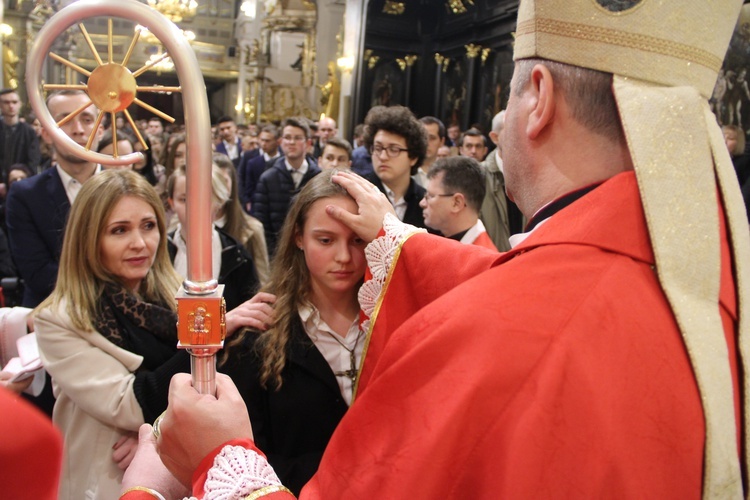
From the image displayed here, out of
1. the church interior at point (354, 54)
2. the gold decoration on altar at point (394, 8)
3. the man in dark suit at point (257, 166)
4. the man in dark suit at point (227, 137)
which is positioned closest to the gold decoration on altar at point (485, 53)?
the church interior at point (354, 54)

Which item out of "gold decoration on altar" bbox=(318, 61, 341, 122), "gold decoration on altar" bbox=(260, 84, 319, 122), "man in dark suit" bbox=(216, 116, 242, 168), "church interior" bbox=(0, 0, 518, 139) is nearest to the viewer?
"man in dark suit" bbox=(216, 116, 242, 168)

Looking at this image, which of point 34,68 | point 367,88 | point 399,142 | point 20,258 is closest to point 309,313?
point 34,68

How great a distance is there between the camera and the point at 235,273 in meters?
3.26

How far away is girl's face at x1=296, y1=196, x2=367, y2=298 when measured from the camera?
197cm

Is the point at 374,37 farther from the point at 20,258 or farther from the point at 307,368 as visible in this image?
the point at 307,368

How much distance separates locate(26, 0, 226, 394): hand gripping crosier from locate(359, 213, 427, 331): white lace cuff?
70cm

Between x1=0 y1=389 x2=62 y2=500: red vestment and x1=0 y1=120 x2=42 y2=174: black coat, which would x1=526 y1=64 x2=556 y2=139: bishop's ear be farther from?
x1=0 y1=120 x2=42 y2=174: black coat

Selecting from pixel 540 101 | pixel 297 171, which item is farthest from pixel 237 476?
pixel 297 171

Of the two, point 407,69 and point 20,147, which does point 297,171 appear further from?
point 407,69

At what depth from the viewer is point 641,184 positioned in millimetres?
1017

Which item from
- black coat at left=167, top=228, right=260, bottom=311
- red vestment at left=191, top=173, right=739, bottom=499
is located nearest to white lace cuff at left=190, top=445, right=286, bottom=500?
red vestment at left=191, top=173, right=739, bottom=499

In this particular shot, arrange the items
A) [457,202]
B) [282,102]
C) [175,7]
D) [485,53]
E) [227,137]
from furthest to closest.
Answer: [282,102] < [175,7] < [485,53] < [227,137] < [457,202]

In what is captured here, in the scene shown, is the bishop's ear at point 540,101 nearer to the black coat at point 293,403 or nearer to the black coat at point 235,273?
the black coat at point 293,403

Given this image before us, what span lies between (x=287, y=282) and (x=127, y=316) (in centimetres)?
56
